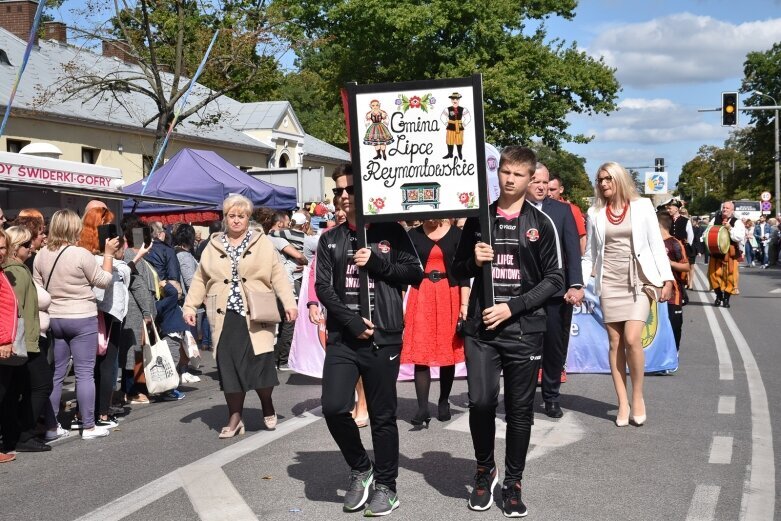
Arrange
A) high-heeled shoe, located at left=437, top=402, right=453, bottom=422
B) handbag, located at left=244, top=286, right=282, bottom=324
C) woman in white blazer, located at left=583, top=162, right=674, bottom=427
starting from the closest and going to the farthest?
handbag, located at left=244, top=286, right=282, bottom=324
woman in white blazer, located at left=583, top=162, right=674, bottom=427
high-heeled shoe, located at left=437, top=402, right=453, bottom=422

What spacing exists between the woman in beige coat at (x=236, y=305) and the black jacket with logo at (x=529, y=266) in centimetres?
258

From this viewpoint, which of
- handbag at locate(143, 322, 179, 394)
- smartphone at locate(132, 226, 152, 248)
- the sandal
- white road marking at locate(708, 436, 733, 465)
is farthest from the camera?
the sandal

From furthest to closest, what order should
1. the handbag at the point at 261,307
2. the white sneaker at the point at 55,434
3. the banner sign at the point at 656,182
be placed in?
the banner sign at the point at 656,182
the white sneaker at the point at 55,434
the handbag at the point at 261,307

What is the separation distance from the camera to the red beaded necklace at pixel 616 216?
26.4 ft

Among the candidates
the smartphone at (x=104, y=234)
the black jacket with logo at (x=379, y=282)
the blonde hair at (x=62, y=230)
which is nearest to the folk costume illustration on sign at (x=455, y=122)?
the black jacket with logo at (x=379, y=282)

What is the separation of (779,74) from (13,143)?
70.1 meters

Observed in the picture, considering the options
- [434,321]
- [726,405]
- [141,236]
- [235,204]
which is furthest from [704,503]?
[141,236]

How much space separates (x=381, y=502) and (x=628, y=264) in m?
3.37

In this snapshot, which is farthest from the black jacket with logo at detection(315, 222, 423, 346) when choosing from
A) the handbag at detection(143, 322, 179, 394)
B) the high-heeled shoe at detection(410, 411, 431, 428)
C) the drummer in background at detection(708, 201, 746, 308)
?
the drummer in background at detection(708, 201, 746, 308)

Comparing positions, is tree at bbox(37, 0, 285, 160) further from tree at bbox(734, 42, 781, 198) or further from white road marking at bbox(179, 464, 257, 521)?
tree at bbox(734, 42, 781, 198)

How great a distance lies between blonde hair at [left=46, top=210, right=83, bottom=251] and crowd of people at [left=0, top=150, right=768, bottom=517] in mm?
11

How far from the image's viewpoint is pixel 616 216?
26.5 feet

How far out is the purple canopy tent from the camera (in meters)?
18.4

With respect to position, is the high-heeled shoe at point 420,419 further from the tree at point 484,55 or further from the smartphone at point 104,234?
the tree at point 484,55
